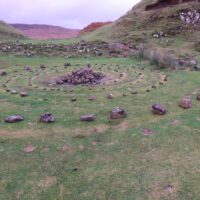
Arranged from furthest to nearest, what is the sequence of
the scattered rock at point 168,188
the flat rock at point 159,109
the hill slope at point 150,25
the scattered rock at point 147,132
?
the hill slope at point 150,25 → the flat rock at point 159,109 → the scattered rock at point 147,132 → the scattered rock at point 168,188

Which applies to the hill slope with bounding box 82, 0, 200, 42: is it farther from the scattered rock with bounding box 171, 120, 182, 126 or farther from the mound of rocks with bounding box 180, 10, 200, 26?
the scattered rock with bounding box 171, 120, 182, 126

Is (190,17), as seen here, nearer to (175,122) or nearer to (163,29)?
(163,29)

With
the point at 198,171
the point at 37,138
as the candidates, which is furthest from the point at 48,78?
the point at 198,171

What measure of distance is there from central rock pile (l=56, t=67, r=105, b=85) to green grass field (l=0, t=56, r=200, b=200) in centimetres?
79

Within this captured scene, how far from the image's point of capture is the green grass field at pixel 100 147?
19.0 feet

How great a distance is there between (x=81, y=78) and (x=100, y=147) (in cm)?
541

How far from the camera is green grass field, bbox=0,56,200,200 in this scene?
5.79 meters

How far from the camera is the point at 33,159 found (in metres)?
6.70

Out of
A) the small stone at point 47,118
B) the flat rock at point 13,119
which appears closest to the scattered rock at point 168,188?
the small stone at point 47,118

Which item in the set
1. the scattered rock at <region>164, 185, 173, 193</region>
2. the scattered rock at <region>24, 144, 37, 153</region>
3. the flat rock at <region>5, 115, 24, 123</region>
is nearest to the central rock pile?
the flat rock at <region>5, 115, 24, 123</region>

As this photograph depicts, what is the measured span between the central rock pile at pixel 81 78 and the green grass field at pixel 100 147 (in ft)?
2.60

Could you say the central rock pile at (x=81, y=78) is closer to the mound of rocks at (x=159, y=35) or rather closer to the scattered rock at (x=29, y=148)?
the scattered rock at (x=29, y=148)

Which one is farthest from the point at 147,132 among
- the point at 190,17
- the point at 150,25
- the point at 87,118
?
the point at 190,17

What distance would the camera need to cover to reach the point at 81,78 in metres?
12.1
